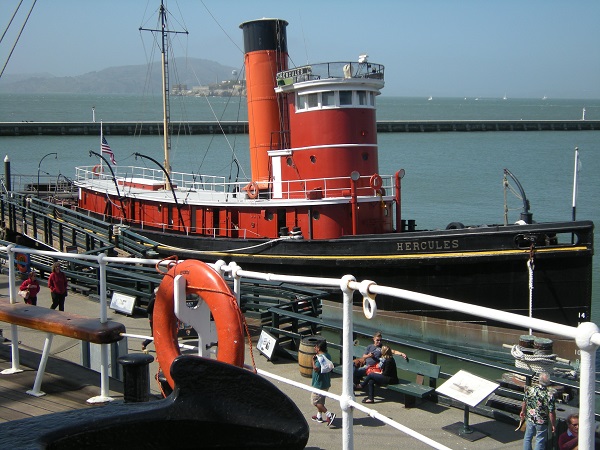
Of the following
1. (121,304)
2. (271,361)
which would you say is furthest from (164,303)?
(121,304)

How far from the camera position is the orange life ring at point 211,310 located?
4535 millimetres

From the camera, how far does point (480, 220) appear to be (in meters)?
38.3

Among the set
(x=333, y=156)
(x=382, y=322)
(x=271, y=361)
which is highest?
(x=333, y=156)

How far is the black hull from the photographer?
52.5 feet

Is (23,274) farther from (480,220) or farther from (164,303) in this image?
(480,220)

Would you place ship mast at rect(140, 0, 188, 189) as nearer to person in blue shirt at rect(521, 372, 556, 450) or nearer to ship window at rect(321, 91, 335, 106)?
ship window at rect(321, 91, 335, 106)

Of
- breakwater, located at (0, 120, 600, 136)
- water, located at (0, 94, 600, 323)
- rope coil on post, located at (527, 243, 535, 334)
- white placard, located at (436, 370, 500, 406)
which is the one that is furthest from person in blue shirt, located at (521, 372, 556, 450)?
breakwater, located at (0, 120, 600, 136)

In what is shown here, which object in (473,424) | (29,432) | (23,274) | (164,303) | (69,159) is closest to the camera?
(29,432)

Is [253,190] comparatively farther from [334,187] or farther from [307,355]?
[307,355]

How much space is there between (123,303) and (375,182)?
888cm

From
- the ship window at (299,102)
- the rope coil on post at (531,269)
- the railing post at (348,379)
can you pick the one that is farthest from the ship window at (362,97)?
the railing post at (348,379)

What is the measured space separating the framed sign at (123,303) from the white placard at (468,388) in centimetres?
713

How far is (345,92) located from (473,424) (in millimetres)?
13558

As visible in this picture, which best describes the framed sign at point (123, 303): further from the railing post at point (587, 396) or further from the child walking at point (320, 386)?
the railing post at point (587, 396)
